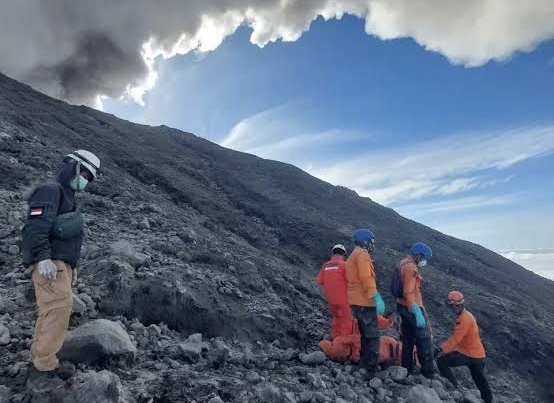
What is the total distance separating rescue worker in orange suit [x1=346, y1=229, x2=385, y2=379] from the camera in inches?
265

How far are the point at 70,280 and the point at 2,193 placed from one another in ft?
19.4

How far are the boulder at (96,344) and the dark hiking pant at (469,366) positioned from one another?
5203mm

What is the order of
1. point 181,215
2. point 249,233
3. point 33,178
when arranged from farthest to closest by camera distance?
point 249,233
point 181,215
point 33,178

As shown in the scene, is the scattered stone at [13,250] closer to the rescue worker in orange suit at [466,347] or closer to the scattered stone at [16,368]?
the scattered stone at [16,368]

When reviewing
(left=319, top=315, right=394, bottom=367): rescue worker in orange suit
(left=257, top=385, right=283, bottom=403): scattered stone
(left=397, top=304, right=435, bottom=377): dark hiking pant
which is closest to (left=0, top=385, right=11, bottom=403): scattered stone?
(left=257, top=385, right=283, bottom=403): scattered stone

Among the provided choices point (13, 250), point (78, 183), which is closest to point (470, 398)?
point (78, 183)

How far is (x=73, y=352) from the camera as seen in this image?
4.55 meters

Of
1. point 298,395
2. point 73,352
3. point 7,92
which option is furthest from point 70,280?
point 7,92

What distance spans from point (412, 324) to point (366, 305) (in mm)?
982

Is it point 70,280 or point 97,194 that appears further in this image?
point 97,194

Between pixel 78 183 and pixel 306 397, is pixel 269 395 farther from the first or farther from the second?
pixel 78 183

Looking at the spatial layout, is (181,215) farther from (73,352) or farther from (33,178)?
(73,352)

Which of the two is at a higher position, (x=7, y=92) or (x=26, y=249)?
(x=7, y=92)

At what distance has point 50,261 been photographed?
3975 millimetres
